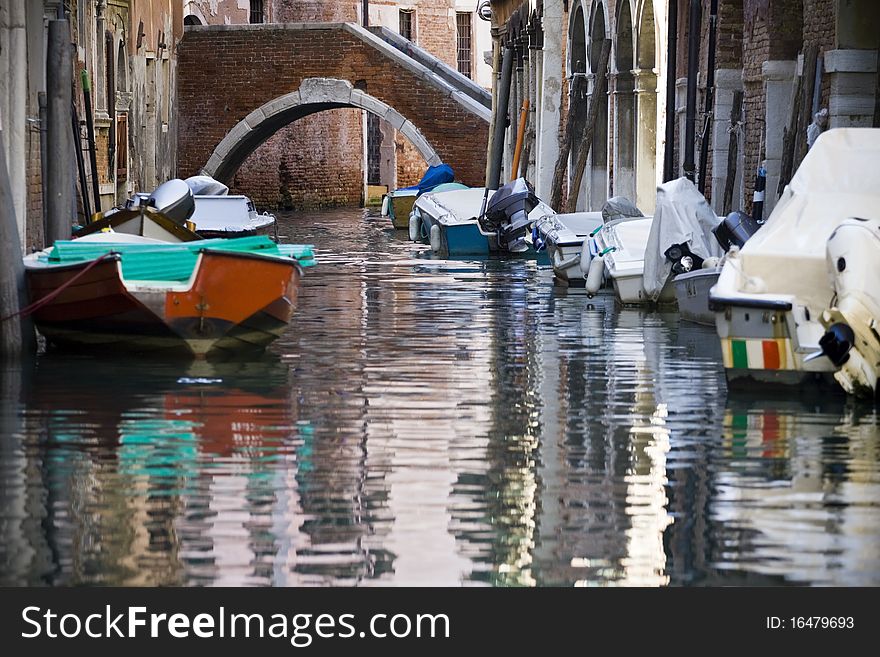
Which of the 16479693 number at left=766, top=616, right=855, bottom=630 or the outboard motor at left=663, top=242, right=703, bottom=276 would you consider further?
the outboard motor at left=663, top=242, right=703, bottom=276

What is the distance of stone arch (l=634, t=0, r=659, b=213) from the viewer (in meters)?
16.1

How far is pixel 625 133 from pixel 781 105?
168 inches

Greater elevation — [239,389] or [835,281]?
[835,281]

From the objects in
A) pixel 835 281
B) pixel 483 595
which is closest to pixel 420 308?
pixel 835 281

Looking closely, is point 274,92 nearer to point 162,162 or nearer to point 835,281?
point 162,162

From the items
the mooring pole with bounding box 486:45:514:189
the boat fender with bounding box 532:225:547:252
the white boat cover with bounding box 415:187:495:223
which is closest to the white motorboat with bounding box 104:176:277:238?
the white boat cover with bounding box 415:187:495:223

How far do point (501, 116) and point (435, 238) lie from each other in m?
6.05

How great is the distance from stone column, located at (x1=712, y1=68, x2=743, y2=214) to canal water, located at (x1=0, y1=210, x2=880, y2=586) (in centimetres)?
419

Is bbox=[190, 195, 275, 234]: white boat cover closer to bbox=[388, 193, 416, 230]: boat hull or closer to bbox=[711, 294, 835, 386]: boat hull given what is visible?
bbox=[388, 193, 416, 230]: boat hull

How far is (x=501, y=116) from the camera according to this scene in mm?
23703

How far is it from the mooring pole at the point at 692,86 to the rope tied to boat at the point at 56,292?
6.64 m

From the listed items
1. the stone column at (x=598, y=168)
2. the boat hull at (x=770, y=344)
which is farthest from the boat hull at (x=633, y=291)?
the stone column at (x=598, y=168)

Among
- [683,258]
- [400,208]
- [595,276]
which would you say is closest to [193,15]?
[400,208]

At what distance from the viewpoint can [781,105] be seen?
1245 centimetres
